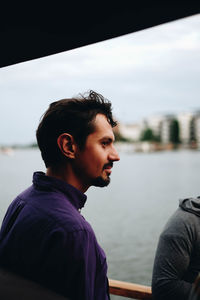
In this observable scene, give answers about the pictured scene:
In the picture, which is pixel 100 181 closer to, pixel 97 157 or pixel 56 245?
pixel 97 157

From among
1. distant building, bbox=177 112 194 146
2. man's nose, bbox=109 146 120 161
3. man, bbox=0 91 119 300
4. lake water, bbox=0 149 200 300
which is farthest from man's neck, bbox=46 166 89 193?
distant building, bbox=177 112 194 146

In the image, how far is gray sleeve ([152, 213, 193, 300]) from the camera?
4.87ft

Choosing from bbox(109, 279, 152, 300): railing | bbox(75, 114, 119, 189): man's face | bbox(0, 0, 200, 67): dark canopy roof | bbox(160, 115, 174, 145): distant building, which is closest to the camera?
bbox(0, 0, 200, 67): dark canopy roof

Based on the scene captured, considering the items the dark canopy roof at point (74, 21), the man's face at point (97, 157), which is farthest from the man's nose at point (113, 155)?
the dark canopy roof at point (74, 21)

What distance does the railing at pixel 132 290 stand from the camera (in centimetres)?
191

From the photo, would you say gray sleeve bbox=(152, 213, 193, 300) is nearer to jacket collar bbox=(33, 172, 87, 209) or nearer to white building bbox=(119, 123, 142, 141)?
jacket collar bbox=(33, 172, 87, 209)

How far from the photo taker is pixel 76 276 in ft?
3.23

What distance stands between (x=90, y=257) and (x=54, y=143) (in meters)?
0.45

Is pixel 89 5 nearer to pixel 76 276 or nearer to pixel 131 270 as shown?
pixel 76 276

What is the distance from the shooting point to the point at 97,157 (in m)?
1.24

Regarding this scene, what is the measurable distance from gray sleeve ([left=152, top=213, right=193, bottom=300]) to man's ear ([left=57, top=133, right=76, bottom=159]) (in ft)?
2.06

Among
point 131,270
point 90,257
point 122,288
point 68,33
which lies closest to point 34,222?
point 90,257

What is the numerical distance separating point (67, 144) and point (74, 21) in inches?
18.5

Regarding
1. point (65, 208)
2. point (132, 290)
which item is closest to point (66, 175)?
point (65, 208)
